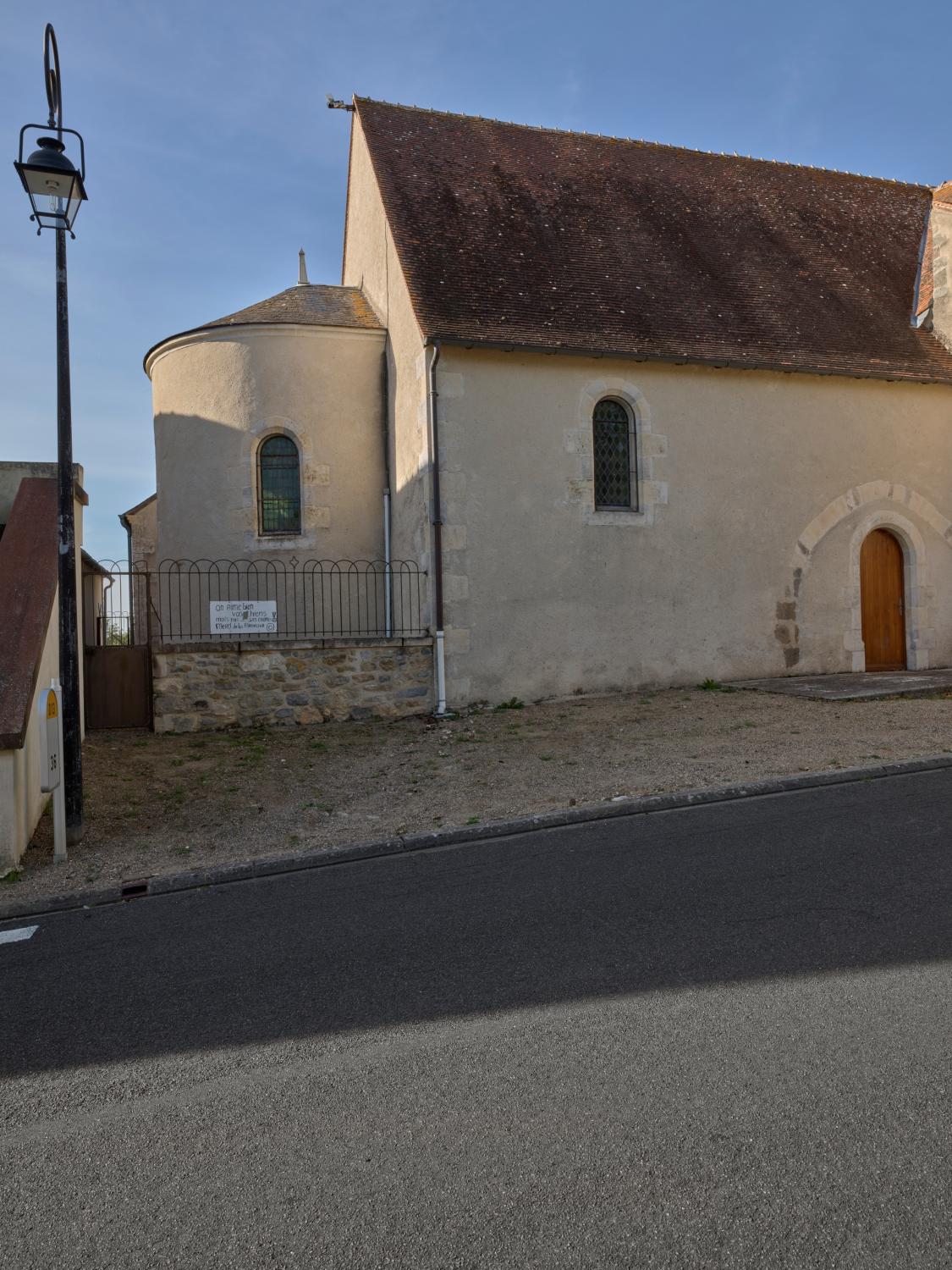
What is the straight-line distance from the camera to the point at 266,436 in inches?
567

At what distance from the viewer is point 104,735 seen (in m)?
10.8

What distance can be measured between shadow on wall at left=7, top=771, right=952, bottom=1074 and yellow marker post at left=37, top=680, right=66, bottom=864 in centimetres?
116

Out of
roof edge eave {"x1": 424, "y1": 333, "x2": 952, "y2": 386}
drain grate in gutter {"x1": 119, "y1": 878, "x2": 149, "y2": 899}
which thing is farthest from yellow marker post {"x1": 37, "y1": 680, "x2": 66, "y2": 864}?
roof edge eave {"x1": 424, "y1": 333, "x2": 952, "y2": 386}

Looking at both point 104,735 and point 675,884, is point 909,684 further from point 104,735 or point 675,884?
point 104,735

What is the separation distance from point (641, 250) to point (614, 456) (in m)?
3.82

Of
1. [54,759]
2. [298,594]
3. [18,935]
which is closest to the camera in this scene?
[18,935]

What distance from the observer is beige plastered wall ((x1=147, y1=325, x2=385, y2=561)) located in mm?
14258

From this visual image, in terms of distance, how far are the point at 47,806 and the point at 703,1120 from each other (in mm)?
6242

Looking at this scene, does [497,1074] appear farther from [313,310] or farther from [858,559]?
[313,310]

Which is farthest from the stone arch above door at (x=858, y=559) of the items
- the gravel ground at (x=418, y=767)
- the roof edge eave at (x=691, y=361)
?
the gravel ground at (x=418, y=767)

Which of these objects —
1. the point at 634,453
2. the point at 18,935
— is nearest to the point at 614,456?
the point at 634,453

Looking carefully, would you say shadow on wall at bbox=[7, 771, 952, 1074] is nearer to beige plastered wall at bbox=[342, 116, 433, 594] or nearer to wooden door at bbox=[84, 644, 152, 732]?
wooden door at bbox=[84, 644, 152, 732]

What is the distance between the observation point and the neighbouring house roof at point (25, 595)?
5938mm

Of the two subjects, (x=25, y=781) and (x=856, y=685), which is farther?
(x=856, y=685)
